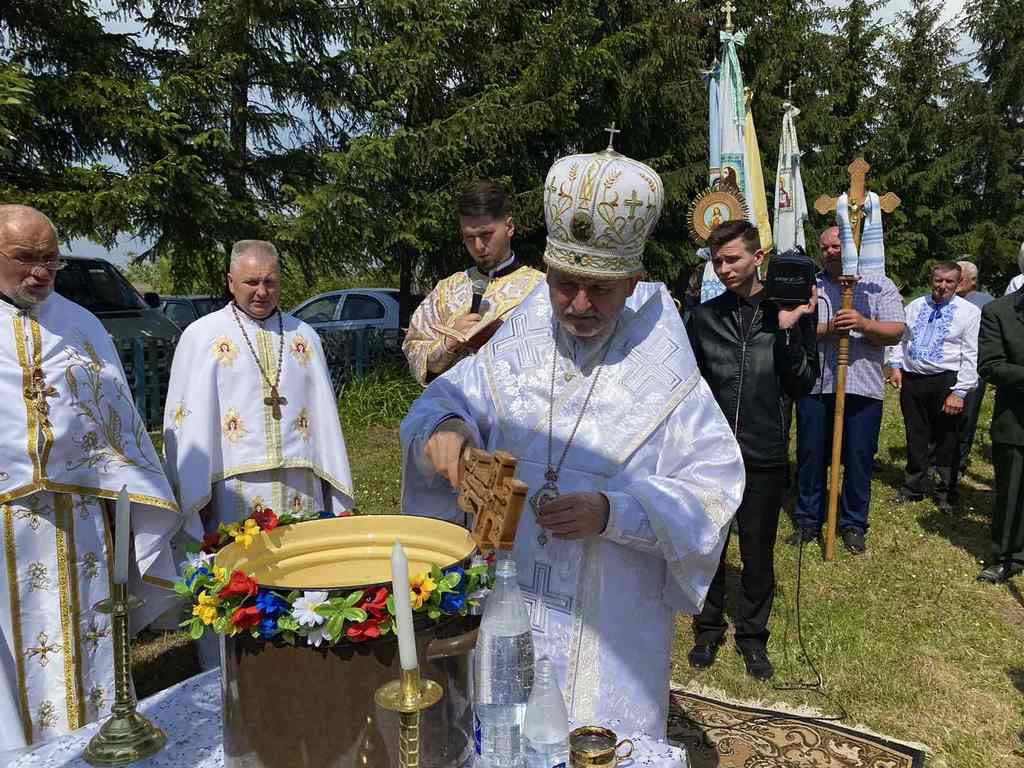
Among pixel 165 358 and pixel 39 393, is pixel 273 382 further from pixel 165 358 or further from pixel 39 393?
pixel 165 358

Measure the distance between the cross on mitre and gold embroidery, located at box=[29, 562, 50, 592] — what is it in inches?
89.2

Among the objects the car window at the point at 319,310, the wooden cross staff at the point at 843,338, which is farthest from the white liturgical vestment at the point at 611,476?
the car window at the point at 319,310

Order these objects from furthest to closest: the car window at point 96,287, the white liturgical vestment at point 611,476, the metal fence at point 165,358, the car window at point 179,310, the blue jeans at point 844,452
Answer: the car window at point 179,310, the car window at point 96,287, the metal fence at point 165,358, the blue jeans at point 844,452, the white liturgical vestment at point 611,476

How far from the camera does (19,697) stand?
3.01m

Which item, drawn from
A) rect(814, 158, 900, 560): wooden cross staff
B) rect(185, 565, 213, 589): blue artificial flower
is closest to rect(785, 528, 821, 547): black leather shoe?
rect(814, 158, 900, 560): wooden cross staff

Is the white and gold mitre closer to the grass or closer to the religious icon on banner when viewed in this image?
the grass

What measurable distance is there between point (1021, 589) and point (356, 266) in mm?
8095

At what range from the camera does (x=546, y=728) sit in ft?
4.27

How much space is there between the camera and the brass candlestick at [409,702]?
1.07 m

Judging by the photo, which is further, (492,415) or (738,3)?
(738,3)

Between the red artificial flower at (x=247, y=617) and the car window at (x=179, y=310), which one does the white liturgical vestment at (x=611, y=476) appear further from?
the car window at (x=179, y=310)

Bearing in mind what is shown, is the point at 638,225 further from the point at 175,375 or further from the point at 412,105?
the point at 412,105

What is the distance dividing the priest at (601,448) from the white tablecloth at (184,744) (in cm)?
37

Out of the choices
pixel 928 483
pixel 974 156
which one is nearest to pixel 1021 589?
pixel 928 483
